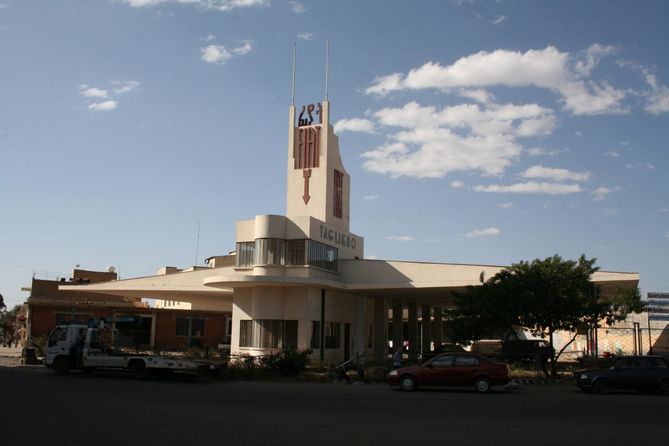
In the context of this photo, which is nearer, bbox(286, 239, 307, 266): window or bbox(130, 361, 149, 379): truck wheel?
bbox(130, 361, 149, 379): truck wheel

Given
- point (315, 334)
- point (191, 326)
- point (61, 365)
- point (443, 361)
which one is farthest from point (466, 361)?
point (191, 326)

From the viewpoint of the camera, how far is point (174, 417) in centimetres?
1361

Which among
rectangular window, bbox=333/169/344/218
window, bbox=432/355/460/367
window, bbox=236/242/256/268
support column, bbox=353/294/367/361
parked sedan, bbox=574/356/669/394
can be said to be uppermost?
rectangular window, bbox=333/169/344/218

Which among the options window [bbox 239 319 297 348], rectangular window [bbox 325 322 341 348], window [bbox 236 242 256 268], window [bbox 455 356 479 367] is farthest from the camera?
rectangular window [bbox 325 322 341 348]

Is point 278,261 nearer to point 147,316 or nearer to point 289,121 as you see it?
point 289,121

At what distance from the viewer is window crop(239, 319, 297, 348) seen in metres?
35.8

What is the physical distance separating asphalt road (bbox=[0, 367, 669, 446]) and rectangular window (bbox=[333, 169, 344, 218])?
20.6m

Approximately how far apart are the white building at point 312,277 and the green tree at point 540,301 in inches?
130

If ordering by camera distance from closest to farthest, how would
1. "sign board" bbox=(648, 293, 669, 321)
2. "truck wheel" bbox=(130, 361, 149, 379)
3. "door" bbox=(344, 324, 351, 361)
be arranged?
"truck wheel" bbox=(130, 361, 149, 379)
"door" bbox=(344, 324, 351, 361)
"sign board" bbox=(648, 293, 669, 321)

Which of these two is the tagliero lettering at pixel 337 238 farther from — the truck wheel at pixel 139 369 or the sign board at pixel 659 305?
the sign board at pixel 659 305

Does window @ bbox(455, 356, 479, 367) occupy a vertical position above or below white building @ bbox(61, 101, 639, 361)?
below

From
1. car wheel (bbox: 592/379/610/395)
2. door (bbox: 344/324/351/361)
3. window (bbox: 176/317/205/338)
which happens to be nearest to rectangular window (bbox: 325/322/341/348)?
door (bbox: 344/324/351/361)

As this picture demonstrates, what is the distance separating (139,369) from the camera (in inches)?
1008

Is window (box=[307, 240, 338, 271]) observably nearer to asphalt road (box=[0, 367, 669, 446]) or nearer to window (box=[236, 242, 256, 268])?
window (box=[236, 242, 256, 268])
